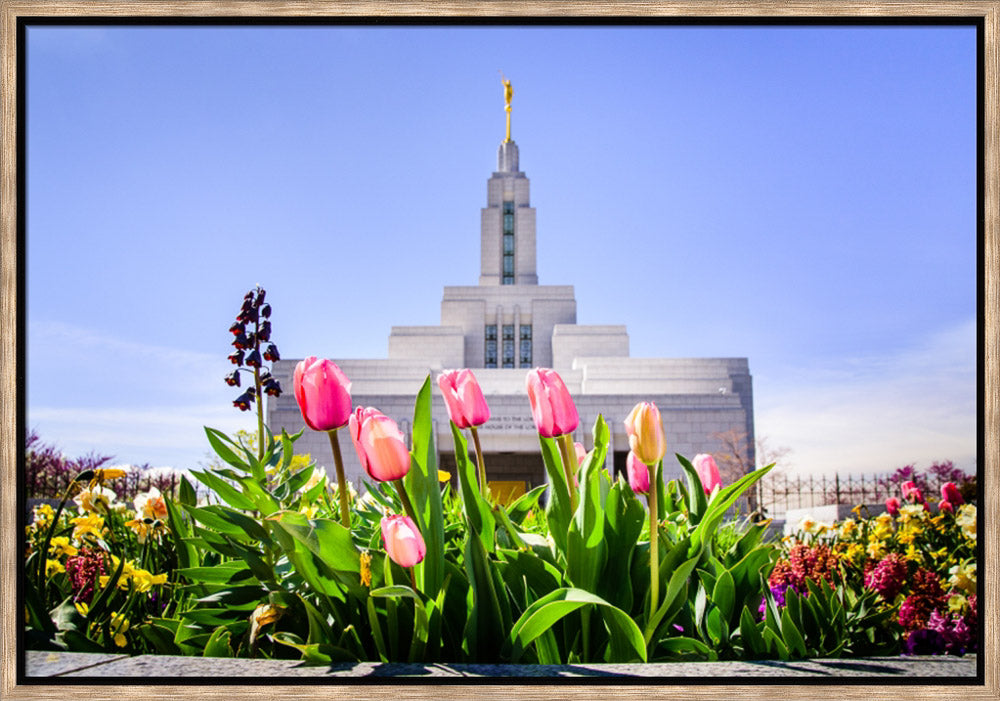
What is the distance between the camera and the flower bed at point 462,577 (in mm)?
1395

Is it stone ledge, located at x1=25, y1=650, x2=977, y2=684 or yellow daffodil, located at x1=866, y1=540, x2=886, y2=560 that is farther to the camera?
yellow daffodil, located at x1=866, y1=540, x2=886, y2=560

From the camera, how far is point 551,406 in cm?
156

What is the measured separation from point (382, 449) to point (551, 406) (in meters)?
0.39

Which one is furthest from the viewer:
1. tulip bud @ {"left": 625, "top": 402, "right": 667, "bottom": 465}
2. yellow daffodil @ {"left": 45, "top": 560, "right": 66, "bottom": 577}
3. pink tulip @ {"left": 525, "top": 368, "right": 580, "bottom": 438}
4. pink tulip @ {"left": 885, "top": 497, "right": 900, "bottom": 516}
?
pink tulip @ {"left": 885, "top": 497, "right": 900, "bottom": 516}

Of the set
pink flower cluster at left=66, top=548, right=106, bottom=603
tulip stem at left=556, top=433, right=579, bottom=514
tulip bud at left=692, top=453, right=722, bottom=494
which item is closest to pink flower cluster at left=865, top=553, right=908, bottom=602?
tulip bud at left=692, top=453, right=722, bottom=494

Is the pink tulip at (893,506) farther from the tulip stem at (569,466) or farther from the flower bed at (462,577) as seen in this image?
the tulip stem at (569,466)

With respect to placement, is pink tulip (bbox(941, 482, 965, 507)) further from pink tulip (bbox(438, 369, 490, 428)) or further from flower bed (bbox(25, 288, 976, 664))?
pink tulip (bbox(438, 369, 490, 428))

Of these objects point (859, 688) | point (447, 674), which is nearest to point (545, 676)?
point (447, 674)

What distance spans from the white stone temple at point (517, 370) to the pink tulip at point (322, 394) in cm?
1499

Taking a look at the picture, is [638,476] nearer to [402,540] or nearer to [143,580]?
[402,540]

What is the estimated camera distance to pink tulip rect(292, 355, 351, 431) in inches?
53.4

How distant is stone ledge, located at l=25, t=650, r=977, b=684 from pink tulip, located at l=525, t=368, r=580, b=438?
0.43 m

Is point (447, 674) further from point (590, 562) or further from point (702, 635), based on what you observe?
point (702, 635)

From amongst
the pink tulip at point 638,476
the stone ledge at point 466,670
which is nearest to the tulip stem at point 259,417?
the stone ledge at point 466,670
